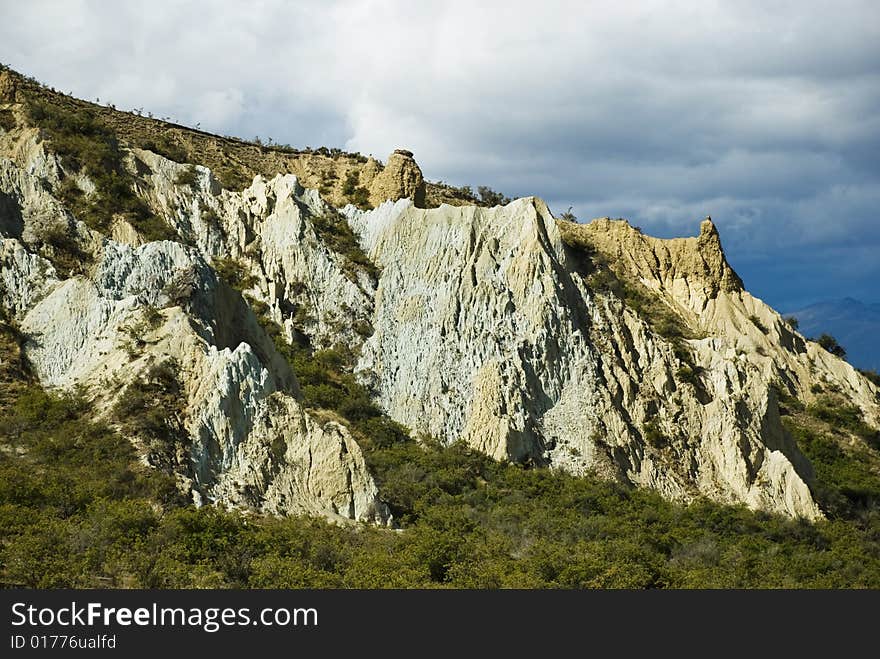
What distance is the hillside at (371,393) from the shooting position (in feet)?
87.9

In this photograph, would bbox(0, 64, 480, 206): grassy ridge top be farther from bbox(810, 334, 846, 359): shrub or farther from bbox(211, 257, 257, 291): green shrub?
bbox(810, 334, 846, 359): shrub

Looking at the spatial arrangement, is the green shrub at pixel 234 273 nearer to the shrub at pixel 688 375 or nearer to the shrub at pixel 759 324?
the shrub at pixel 688 375

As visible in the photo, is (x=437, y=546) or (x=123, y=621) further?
(x=437, y=546)

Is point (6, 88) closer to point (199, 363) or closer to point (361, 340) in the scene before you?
point (361, 340)

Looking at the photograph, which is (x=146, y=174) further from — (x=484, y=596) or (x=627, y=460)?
(x=484, y=596)

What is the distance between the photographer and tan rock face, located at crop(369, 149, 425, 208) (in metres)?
49.3

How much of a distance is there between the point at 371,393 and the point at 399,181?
13.4m

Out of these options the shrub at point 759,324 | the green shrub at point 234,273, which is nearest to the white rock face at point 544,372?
the green shrub at point 234,273

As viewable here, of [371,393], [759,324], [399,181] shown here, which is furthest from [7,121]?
[759,324]

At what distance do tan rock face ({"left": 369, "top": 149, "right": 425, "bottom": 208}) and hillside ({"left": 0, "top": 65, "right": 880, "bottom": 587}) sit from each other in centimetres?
17

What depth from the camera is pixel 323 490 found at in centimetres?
2916

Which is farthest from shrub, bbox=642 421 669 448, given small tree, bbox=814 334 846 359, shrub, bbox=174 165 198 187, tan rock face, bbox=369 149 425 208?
small tree, bbox=814 334 846 359

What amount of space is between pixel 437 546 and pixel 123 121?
3699 centimetres

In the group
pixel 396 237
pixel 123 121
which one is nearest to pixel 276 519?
pixel 396 237
